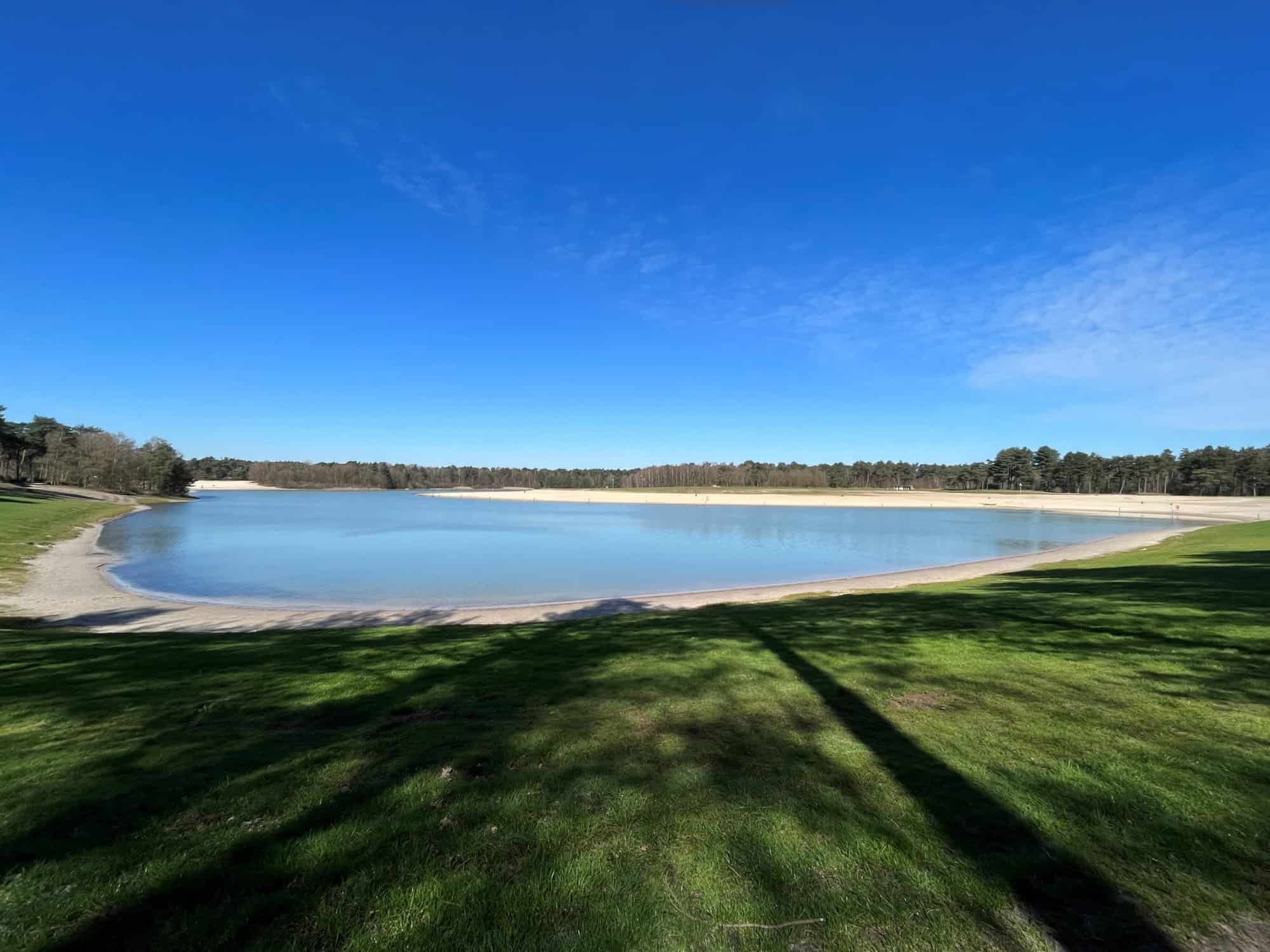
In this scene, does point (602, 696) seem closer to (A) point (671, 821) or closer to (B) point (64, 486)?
(A) point (671, 821)

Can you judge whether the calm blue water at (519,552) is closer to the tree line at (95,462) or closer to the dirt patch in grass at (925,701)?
the dirt patch in grass at (925,701)

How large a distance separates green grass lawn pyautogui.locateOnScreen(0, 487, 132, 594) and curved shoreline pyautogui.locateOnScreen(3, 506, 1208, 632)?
28.8 inches

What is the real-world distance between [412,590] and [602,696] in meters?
14.3

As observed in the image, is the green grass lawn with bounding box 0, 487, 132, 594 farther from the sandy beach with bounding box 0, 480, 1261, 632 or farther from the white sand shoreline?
the white sand shoreline

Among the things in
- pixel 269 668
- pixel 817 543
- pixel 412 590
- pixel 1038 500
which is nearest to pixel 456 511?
pixel 817 543

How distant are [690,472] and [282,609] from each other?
164 meters

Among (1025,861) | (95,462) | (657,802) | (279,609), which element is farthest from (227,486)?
(1025,861)

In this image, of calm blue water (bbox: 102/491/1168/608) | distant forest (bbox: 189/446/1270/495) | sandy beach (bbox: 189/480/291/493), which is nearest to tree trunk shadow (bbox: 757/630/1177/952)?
calm blue water (bbox: 102/491/1168/608)

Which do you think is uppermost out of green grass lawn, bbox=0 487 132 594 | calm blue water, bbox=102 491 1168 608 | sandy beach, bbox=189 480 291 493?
sandy beach, bbox=189 480 291 493

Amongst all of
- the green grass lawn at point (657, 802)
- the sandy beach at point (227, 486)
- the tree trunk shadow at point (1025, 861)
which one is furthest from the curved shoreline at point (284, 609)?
the sandy beach at point (227, 486)

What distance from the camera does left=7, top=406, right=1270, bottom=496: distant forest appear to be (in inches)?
3196

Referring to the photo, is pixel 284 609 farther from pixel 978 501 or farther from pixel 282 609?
pixel 978 501

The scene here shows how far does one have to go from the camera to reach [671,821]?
3002mm

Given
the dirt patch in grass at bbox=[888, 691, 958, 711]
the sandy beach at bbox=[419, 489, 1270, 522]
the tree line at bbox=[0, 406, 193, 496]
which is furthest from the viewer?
the tree line at bbox=[0, 406, 193, 496]
